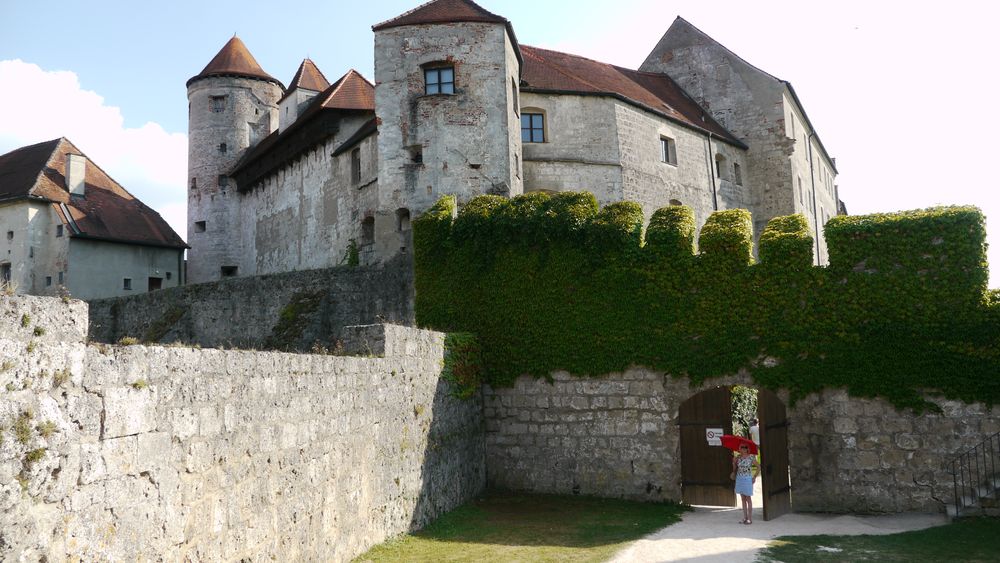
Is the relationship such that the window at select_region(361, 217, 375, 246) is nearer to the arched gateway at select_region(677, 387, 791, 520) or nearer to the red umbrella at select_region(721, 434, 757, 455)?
the arched gateway at select_region(677, 387, 791, 520)

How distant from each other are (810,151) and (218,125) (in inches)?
1195

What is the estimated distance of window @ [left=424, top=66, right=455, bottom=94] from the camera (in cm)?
2223

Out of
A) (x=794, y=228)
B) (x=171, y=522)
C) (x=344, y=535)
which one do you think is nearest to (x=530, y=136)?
(x=794, y=228)

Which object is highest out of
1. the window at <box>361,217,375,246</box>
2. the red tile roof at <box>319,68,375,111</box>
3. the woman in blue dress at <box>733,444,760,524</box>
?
the red tile roof at <box>319,68,375,111</box>

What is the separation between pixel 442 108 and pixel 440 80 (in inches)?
34.3

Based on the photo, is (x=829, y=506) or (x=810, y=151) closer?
(x=829, y=506)

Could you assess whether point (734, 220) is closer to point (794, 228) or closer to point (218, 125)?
point (794, 228)

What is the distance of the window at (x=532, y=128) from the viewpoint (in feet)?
84.8

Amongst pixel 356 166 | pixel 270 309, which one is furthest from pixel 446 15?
pixel 270 309

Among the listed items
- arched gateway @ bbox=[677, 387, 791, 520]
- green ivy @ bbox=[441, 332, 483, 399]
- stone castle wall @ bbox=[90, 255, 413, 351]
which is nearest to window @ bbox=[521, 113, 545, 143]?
stone castle wall @ bbox=[90, 255, 413, 351]

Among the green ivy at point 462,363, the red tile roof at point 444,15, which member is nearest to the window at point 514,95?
the red tile roof at point 444,15

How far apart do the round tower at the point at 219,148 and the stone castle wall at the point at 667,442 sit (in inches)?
1119

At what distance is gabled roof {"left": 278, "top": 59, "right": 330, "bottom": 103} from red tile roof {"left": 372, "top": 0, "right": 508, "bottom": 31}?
54.4 feet

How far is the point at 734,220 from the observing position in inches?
589
